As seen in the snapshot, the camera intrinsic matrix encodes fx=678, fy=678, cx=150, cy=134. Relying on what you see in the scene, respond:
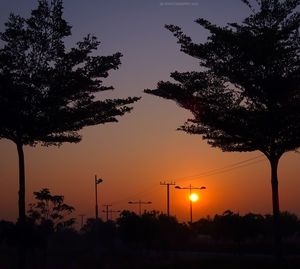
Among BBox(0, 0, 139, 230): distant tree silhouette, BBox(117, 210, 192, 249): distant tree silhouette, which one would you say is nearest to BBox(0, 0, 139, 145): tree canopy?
BBox(0, 0, 139, 230): distant tree silhouette

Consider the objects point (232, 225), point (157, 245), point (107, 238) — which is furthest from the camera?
point (107, 238)

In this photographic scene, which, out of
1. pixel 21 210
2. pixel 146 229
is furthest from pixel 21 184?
pixel 146 229

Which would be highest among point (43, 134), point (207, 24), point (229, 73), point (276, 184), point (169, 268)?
point (207, 24)

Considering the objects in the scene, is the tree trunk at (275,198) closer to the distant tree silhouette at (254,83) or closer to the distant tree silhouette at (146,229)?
the distant tree silhouette at (254,83)

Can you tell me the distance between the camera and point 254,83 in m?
26.1

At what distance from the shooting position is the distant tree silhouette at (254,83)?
2570 cm

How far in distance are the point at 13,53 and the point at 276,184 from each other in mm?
11154

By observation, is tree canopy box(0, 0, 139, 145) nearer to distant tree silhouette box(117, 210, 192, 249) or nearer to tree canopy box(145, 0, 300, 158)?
tree canopy box(145, 0, 300, 158)

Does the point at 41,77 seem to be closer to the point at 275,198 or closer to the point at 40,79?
the point at 40,79

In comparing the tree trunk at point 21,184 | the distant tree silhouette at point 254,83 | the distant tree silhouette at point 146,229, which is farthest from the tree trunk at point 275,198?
the distant tree silhouette at point 146,229

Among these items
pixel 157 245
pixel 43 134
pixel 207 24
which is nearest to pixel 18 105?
pixel 43 134

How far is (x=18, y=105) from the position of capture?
25.3 meters

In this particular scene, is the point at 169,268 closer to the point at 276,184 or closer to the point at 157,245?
the point at 276,184

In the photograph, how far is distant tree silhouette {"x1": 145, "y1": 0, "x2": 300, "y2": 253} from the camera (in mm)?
25703
